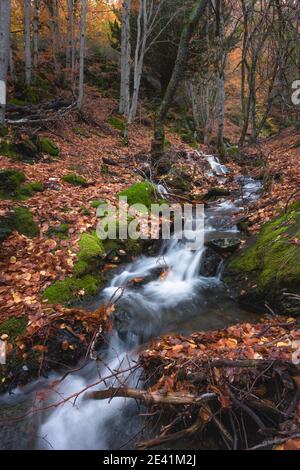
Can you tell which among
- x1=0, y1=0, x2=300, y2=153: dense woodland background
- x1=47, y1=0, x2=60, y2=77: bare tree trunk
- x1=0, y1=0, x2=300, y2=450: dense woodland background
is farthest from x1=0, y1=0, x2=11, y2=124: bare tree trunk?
x1=47, y1=0, x2=60, y2=77: bare tree trunk

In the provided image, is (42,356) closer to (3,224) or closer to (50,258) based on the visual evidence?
(50,258)

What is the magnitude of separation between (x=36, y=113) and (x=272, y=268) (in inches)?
393

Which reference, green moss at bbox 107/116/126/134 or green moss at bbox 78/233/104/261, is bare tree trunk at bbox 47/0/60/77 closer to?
green moss at bbox 107/116/126/134

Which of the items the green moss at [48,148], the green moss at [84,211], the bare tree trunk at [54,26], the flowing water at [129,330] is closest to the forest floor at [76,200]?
the green moss at [84,211]

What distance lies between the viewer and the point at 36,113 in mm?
11812

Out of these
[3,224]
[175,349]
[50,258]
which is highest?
[3,224]

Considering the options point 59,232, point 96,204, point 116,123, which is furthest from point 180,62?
point 116,123

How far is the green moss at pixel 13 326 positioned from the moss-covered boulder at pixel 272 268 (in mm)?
3173

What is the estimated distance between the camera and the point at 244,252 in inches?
239

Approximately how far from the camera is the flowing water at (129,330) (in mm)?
3590

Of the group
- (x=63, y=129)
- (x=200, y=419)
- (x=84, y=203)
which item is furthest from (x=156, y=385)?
(x=63, y=129)

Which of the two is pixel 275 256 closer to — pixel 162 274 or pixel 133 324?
pixel 162 274

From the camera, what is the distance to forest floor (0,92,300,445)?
4.53 meters

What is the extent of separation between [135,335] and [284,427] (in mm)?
2397
